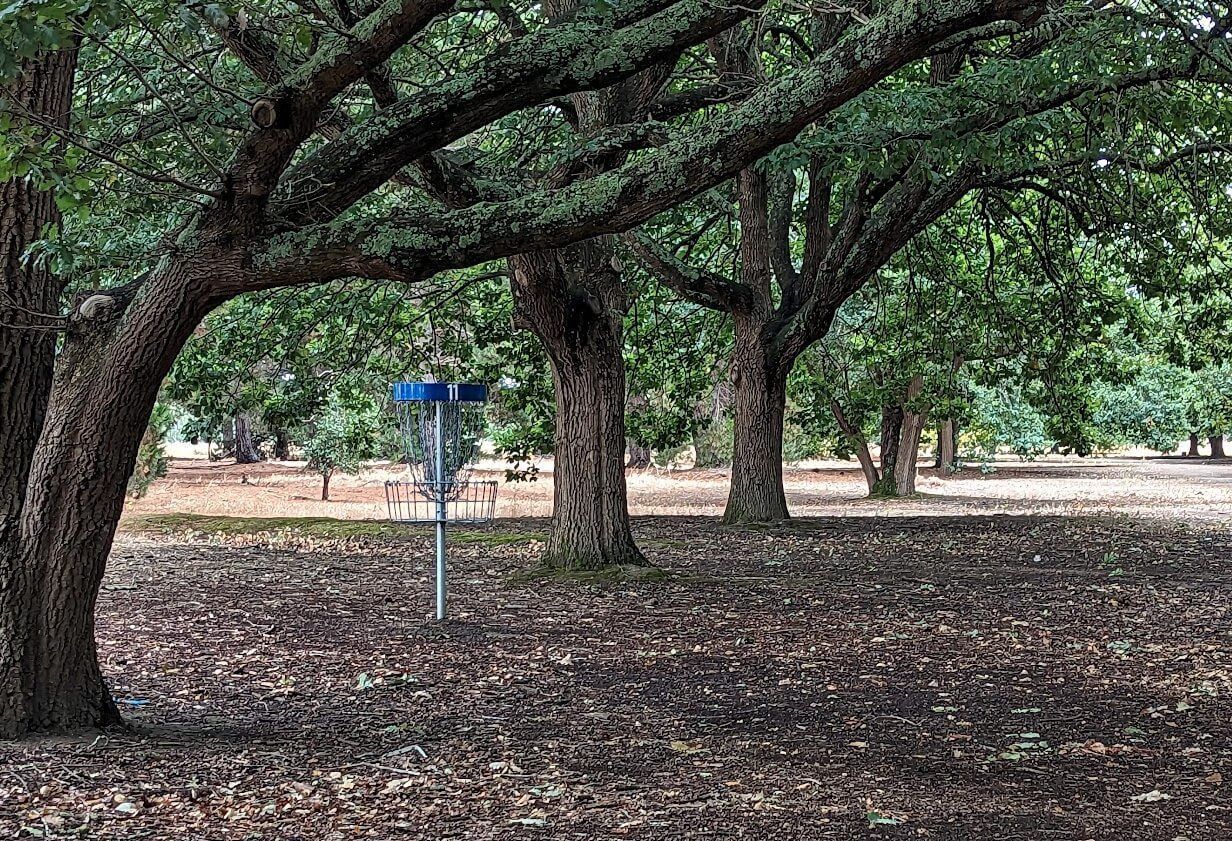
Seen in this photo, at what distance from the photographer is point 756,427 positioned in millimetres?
14555

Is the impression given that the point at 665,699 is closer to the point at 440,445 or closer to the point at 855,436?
the point at 440,445

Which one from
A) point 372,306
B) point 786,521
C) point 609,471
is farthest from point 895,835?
point 786,521

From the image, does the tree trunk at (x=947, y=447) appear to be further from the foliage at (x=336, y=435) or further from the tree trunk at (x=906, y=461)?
the foliage at (x=336, y=435)

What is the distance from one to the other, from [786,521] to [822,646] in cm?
716

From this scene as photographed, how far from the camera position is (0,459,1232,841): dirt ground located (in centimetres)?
426

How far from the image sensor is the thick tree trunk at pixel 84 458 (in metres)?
4.70

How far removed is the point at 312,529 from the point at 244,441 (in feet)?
81.8

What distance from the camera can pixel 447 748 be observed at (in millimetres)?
5160

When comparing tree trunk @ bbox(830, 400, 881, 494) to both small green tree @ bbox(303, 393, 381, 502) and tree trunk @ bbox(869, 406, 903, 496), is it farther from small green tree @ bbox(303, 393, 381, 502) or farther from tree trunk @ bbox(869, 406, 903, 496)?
small green tree @ bbox(303, 393, 381, 502)

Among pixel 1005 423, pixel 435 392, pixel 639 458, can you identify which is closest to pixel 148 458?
pixel 435 392

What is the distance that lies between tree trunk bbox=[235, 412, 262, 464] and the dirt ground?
2518cm

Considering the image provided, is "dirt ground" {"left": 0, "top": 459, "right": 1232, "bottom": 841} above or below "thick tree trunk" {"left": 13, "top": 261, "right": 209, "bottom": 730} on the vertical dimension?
below

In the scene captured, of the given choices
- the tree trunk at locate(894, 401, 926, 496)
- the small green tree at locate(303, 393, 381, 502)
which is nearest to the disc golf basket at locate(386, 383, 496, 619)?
the small green tree at locate(303, 393, 381, 502)

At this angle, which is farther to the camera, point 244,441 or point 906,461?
point 244,441
